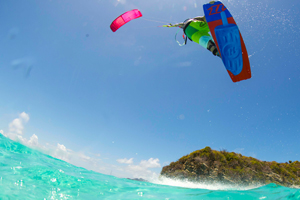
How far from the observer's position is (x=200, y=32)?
281 inches

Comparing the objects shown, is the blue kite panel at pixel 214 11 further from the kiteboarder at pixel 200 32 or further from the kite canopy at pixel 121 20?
the kite canopy at pixel 121 20

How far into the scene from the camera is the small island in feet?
56.1

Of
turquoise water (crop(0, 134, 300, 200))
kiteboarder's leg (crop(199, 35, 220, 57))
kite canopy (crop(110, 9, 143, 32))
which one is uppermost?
kite canopy (crop(110, 9, 143, 32))

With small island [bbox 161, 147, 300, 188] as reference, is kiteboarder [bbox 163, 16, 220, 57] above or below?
above

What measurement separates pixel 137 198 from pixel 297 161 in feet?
104

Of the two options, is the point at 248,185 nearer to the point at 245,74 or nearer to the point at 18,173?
the point at 245,74

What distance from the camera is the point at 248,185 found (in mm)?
16984

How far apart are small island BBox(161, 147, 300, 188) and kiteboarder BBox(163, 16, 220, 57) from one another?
16.3 m

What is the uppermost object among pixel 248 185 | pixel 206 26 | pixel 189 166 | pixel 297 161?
pixel 206 26

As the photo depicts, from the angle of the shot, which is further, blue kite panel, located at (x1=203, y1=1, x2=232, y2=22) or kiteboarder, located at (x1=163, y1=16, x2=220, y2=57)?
kiteboarder, located at (x1=163, y1=16, x2=220, y2=57)

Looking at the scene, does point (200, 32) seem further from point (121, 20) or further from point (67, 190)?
point (67, 190)

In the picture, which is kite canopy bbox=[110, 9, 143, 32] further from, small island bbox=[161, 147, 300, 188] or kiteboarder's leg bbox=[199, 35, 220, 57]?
small island bbox=[161, 147, 300, 188]

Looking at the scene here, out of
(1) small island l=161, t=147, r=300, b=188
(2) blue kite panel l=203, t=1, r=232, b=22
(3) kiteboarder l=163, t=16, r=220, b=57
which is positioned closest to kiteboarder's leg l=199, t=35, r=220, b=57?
(3) kiteboarder l=163, t=16, r=220, b=57

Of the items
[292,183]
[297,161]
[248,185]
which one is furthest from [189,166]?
[297,161]
